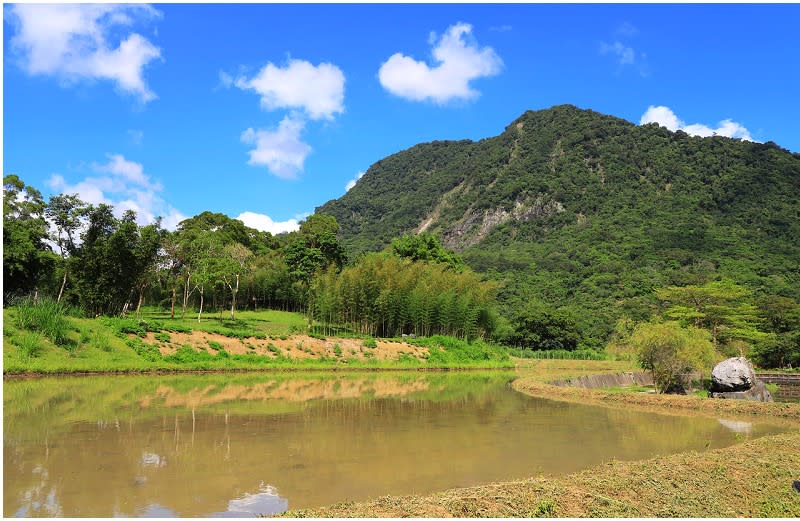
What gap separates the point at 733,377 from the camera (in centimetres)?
2038

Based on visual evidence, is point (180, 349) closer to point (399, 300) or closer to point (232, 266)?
point (232, 266)

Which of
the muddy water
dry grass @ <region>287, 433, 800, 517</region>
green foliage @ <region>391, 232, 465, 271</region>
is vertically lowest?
the muddy water

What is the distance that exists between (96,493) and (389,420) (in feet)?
26.2

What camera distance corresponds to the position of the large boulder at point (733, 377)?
20342 mm

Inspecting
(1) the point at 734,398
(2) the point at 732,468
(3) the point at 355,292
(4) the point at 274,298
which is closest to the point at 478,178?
(4) the point at 274,298

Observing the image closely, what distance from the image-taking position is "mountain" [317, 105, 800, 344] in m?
68.3

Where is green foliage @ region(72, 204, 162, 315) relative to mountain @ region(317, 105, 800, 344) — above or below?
below

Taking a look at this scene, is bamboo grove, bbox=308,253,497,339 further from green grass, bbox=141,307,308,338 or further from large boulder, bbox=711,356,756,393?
large boulder, bbox=711,356,756,393

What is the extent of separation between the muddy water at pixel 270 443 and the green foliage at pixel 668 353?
512 centimetres

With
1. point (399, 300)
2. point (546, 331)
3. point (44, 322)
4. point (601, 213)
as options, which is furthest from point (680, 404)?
point (601, 213)

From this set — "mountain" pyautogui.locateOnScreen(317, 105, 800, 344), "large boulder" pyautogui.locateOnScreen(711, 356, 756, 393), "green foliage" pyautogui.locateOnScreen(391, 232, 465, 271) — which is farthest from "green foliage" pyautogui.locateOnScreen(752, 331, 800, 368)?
"green foliage" pyautogui.locateOnScreen(391, 232, 465, 271)

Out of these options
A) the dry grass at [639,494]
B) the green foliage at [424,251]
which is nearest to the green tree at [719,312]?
the green foliage at [424,251]

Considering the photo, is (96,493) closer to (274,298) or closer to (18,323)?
(18,323)

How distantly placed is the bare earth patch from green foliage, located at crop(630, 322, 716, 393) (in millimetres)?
16011
